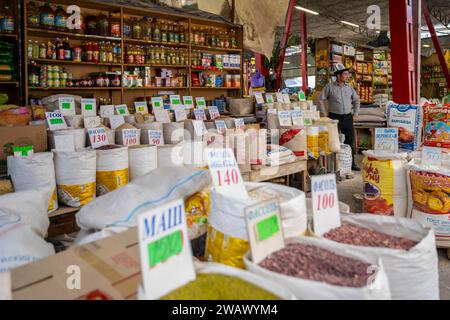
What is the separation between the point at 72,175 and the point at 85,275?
4.46 ft

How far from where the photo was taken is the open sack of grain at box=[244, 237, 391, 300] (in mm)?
941

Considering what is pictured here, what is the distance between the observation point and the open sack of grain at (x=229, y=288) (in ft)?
3.06

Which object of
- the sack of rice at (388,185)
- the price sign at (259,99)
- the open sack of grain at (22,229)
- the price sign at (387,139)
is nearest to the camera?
the open sack of grain at (22,229)

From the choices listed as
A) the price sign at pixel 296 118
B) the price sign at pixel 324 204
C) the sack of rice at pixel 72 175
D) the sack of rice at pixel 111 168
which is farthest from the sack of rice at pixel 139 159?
the price sign at pixel 296 118

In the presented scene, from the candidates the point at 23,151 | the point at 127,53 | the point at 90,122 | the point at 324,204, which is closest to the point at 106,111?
the point at 90,122

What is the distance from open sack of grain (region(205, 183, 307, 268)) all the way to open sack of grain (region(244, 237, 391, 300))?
7 centimetres

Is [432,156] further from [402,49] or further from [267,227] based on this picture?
[267,227]

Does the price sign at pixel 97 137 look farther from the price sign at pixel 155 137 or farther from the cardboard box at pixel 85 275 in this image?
the cardboard box at pixel 85 275

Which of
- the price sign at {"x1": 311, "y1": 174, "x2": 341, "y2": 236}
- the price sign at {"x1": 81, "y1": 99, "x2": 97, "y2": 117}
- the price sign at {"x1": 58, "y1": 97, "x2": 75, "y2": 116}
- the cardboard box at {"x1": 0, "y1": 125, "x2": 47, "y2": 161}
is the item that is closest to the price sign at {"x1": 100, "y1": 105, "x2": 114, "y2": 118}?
the price sign at {"x1": 81, "y1": 99, "x2": 97, "y2": 117}

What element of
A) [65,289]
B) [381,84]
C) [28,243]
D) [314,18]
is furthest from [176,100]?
[314,18]

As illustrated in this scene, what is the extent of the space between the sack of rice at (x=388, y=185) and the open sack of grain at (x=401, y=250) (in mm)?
1482

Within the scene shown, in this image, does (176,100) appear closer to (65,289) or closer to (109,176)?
(109,176)

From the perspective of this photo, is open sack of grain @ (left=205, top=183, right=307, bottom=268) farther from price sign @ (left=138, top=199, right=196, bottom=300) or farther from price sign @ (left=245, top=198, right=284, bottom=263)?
price sign @ (left=138, top=199, right=196, bottom=300)

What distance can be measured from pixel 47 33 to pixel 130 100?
1.26 m
